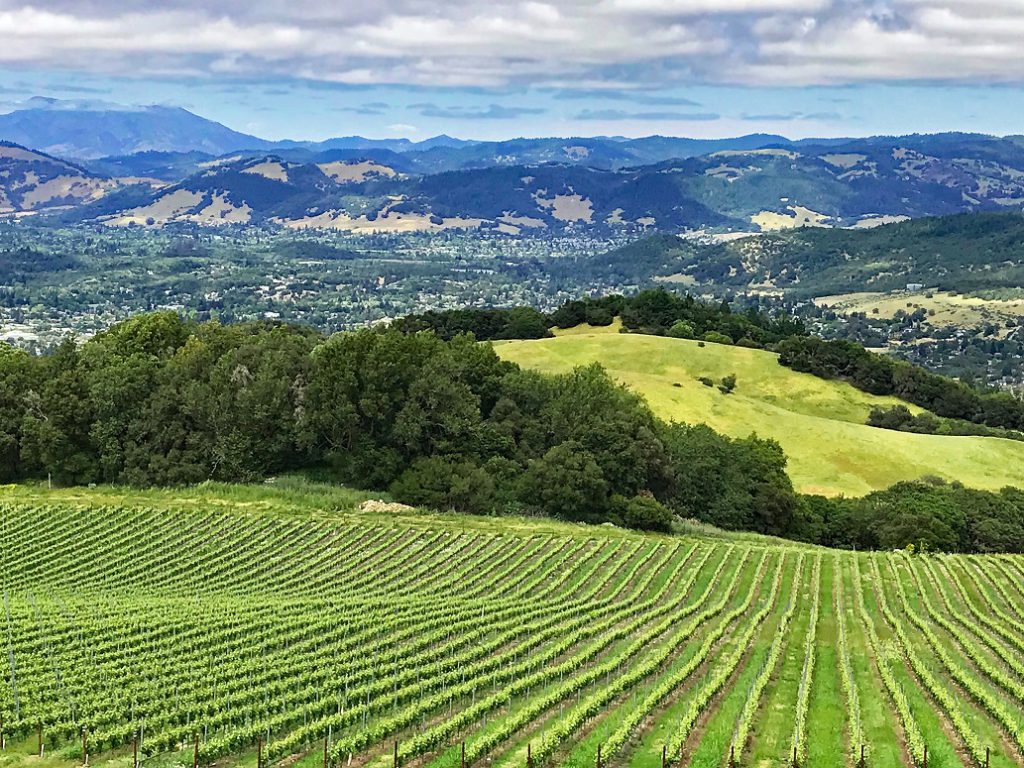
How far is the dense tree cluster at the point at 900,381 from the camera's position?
148250 mm

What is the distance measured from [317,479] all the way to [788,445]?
200 feet

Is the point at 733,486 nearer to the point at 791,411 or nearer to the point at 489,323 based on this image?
the point at 791,411

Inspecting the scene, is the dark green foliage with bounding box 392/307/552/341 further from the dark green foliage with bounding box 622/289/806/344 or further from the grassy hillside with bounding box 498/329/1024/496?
the dark green foliage with bounding box 622/289/806/344

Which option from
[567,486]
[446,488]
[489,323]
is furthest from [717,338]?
[446,488]

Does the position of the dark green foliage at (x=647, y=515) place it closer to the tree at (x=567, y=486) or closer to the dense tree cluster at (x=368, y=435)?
the dense tree cluster at (x=368, y=435)

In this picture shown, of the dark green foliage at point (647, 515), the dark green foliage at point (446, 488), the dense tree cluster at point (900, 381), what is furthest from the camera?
the dense tree cluster at point (900, 381)

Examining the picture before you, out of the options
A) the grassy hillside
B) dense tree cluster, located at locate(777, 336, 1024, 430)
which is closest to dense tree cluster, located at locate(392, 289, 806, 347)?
the grassy hillside

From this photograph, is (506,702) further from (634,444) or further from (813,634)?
(634,444)

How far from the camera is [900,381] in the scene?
150250 mm

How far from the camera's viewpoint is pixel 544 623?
46281 millimetres

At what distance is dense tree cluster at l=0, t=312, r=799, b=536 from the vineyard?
1206 cm

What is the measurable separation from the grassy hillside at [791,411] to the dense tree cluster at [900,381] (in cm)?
274

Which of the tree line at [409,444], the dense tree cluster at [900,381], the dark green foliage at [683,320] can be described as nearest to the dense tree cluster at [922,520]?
the tree line at [409,444]

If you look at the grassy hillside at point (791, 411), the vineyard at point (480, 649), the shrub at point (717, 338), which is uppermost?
the vineyard at point (480, 649)
